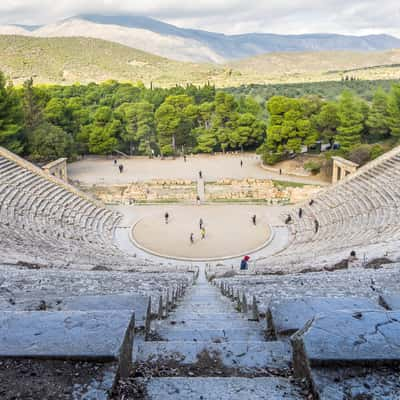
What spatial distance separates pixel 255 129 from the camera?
3681 cm

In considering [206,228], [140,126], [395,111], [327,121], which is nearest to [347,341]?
[206,228]

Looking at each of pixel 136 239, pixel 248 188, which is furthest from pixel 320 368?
pixel 248 188

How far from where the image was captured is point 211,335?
4137 mm

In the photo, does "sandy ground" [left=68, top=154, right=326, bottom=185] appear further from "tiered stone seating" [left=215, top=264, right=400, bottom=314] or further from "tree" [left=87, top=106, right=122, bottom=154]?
"tiered stone seating" [left=215, top=264, right=400, bottom=314]

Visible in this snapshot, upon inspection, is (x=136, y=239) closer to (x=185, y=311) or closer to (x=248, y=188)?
(x=248, y=188)

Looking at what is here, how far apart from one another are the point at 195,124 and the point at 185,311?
3457 cm

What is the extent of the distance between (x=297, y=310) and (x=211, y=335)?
3.15ft

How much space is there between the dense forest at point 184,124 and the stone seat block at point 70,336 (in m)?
25.2

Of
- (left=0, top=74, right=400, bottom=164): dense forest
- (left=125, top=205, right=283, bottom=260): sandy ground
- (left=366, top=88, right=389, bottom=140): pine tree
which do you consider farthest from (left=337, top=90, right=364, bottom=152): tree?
(left=125, top=205, right=283, bottom=260): sandy ground

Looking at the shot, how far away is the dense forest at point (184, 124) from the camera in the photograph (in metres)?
28.0

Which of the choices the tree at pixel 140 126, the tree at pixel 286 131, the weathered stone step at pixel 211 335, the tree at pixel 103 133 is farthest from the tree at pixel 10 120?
the weathered stone step at pixel 211 335

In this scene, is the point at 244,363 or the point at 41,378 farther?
the point at 244,363

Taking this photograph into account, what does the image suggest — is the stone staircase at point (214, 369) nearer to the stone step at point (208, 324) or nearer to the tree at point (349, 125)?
the stone step at point (208, 324)

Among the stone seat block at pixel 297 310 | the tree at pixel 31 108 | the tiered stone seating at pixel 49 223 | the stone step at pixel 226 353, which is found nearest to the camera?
the stone step at pixel 226 353
